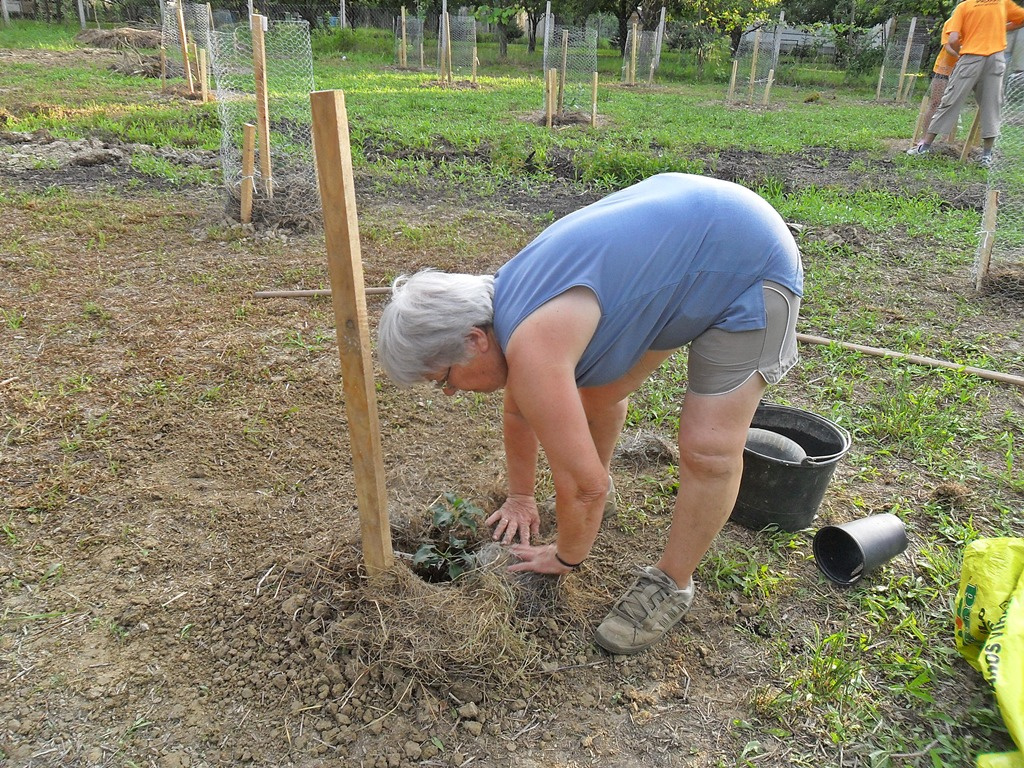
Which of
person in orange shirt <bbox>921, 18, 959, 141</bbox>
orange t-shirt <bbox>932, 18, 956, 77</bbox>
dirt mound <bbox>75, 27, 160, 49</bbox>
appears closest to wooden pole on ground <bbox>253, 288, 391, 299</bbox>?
person in orange shirt <bbox>921, 18, 959, 141</bbox>

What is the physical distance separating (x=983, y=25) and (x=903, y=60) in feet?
36.9

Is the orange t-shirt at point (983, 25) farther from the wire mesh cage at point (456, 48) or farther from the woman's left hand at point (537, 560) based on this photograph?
the wire mesh cage at point (456, 48)

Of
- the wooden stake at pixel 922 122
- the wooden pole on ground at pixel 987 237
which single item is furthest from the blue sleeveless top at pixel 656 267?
the wooden stake at pixel 922 122

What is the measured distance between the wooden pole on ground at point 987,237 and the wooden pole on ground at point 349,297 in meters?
4.67

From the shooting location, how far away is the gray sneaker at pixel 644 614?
2.10 m

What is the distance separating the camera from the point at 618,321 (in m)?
1.66

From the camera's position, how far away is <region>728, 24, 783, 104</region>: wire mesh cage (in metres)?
16.1

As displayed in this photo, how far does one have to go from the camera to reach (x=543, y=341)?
5.08 feet

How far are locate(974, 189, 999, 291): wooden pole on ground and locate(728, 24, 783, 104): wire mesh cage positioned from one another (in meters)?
12.1

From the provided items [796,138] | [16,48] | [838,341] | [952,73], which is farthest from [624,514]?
[16,48]

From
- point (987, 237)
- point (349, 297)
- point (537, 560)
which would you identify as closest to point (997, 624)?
point (537, 560)

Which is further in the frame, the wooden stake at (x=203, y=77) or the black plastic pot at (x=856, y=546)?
the wooden stake at (x=203, y=77)

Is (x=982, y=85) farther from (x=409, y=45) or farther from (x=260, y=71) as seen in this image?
(x=409, y=45)

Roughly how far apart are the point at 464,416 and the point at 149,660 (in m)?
1.66
